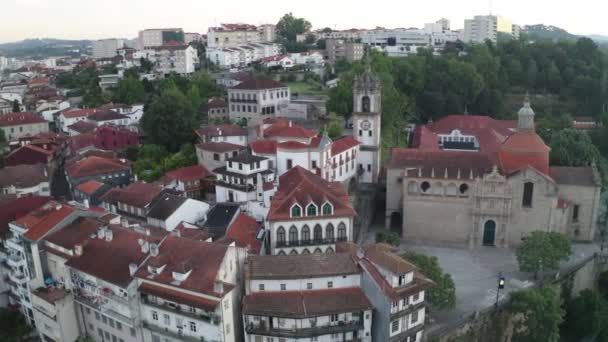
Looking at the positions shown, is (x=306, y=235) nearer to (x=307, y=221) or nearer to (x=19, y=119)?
(x=307, y=221)

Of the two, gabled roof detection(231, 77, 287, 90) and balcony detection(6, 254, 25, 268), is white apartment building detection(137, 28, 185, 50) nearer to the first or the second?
gabled roof detection(231, 77, 287, 90)

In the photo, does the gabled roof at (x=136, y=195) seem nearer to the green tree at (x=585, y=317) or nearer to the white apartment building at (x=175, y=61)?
the green tree at (x=585, y=317)

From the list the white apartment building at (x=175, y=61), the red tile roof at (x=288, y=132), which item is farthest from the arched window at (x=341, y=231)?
the white apartment building at (x=175, y=61)

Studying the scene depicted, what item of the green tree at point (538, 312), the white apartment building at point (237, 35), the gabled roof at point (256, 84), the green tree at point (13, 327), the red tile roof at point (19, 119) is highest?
the white apartment building at point (237, 35)

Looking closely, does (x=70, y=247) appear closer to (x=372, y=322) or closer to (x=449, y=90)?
(x=372, y=322)

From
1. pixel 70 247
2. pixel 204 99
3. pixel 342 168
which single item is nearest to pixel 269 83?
pixel 204 99

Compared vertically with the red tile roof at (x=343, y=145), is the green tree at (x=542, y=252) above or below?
below

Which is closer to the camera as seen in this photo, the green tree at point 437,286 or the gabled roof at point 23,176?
the green tree at point 437,286
